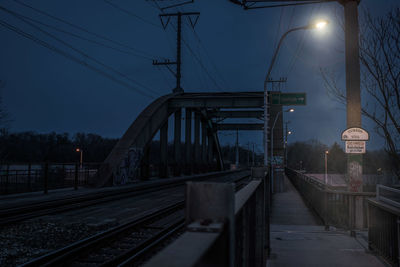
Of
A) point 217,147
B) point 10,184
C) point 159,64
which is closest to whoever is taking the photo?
point 10,184

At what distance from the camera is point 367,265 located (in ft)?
19.6

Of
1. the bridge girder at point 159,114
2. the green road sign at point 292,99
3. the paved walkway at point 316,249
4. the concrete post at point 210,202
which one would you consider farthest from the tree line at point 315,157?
the concrete post at point 210,202

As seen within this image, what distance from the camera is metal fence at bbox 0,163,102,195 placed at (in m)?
17.5

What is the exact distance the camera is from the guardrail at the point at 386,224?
548 centimetres

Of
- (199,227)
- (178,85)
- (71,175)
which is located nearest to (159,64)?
(178,85)

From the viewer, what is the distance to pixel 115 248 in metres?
7.74

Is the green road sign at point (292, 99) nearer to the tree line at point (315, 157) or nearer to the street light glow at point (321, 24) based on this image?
the street light glow at point (321, 24)

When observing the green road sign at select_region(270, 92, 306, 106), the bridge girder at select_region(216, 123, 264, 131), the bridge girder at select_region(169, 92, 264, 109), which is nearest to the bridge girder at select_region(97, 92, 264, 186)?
the bridge girder at select_region(169, 92, 264, 109)

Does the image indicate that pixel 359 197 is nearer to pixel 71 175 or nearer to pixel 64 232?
pixel 64 232

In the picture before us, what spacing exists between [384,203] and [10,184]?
1788cm

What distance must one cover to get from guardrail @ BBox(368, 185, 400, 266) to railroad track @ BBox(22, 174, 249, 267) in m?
4.73

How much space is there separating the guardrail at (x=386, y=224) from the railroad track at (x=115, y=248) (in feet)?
15.5

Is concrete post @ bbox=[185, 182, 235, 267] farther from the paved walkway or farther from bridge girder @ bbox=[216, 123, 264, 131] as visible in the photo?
bridge girder @ bbox=[216, 123, 264, 131]

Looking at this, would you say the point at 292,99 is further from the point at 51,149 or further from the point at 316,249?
the point at 51,149
